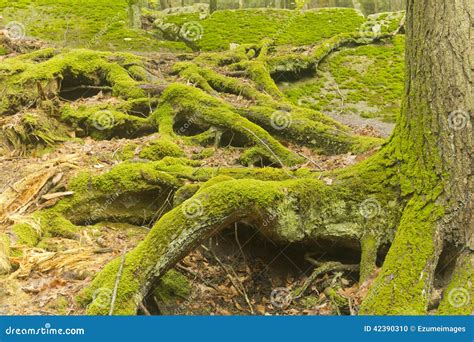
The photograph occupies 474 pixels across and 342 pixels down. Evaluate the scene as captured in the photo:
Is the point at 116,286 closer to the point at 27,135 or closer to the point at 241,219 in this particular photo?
the point at 241,219

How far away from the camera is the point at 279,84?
1266 centimetres

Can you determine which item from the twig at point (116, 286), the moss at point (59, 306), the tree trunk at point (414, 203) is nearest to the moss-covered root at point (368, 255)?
the tree trunk at point (414, 203)

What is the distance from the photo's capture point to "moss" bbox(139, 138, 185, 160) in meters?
7.53

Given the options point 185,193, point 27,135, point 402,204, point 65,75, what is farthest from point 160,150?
point 402,204

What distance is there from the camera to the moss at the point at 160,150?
7531 mm

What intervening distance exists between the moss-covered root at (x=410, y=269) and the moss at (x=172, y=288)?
1.97 m

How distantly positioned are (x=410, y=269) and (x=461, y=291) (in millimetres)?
450

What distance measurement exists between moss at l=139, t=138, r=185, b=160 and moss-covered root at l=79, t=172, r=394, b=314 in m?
2.12

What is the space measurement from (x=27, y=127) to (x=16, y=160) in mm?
671

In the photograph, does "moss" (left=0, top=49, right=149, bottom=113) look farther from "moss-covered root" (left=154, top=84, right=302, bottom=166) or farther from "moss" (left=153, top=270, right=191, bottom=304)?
"moss" (left=153, top=270, right=191, bottom=304)

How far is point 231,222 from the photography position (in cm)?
522

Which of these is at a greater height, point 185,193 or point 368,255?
point 185,193

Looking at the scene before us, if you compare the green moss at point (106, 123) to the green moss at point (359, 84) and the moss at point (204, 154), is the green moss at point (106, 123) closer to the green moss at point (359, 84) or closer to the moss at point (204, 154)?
the moss at point (204, 154)

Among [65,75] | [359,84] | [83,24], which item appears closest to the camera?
[65,75]
